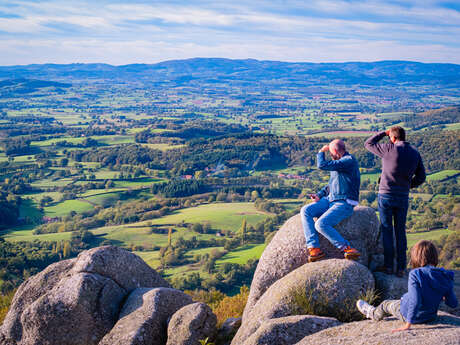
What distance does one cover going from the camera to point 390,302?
737 cm

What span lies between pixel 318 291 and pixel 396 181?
11.1ft

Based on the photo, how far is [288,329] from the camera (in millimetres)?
7738

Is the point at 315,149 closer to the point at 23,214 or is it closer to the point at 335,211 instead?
the point at 23,214

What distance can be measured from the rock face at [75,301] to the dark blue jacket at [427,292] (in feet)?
25.6

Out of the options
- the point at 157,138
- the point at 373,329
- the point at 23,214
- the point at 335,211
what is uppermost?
the point at 335,211

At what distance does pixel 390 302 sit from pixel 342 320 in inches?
64.4

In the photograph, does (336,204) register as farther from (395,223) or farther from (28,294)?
(28,294)

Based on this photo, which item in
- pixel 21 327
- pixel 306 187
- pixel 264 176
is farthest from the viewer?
pixel 264 176

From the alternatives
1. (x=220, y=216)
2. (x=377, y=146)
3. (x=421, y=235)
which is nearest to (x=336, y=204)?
(x=377, y=146)

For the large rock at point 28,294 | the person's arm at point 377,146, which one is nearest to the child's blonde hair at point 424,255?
the person's arm at point 377,146

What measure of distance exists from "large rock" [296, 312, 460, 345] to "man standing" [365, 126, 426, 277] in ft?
8.89

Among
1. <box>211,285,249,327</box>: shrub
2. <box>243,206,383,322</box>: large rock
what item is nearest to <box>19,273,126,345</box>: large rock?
<box>211,285,249,327</box>: shrub

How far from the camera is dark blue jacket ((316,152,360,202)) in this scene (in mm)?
9875

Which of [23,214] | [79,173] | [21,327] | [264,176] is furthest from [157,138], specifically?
[21,327]
